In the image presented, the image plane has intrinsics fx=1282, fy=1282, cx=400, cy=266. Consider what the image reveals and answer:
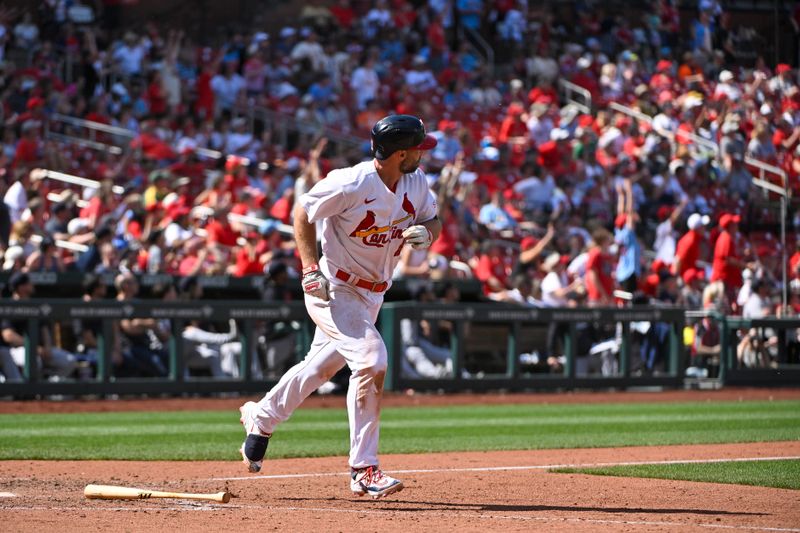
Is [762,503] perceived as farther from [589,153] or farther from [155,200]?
[589,153]

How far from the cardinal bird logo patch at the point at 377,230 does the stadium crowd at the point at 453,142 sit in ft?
26.5

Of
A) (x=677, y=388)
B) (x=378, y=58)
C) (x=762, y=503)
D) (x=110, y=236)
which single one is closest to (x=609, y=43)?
(x=378, y=58)

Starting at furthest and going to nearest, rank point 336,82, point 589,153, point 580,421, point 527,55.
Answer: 1. point 527,55
2. point 336,82
3. point 589,153
4. point 580,421

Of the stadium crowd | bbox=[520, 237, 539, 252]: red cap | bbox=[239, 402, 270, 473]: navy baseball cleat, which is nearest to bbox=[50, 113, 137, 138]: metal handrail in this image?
the stadium crowd

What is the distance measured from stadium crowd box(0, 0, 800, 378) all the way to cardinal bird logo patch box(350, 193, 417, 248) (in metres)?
8.08

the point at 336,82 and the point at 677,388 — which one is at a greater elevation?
the point at 336,82

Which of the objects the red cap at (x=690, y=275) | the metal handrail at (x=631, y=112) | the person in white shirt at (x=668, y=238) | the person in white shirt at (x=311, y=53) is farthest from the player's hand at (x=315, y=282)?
the metal handrail at (x=631, y=112)

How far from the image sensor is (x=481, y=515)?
5.99 m

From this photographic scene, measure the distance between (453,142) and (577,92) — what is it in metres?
5.61

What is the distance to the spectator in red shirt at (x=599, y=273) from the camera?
16594 mm

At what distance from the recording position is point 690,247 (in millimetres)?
18328

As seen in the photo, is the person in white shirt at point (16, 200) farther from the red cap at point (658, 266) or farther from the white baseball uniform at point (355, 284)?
the white baseball uniform at point (355, 284)

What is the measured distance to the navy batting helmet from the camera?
21.6 ft

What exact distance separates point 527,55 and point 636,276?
35.0ft
